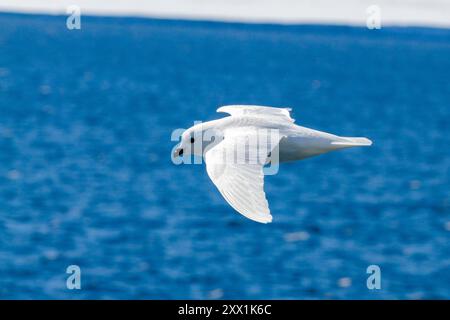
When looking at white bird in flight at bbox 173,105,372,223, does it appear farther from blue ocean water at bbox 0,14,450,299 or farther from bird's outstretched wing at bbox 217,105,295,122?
blue ocean water at bbox 0,14,450,299

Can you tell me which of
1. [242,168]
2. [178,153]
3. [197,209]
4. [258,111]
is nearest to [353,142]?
[242,168]

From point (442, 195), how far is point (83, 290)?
3061 centimetres

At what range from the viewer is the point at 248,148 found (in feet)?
39.3

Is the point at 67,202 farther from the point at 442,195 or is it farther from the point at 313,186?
the point at 442,195

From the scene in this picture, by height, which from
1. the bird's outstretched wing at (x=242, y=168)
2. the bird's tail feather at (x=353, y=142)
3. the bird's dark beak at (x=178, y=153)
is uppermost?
the bird's dark beak at (x=178, y=153)

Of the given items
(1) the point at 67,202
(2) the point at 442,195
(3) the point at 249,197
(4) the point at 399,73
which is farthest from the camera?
(4) the point at 399,73

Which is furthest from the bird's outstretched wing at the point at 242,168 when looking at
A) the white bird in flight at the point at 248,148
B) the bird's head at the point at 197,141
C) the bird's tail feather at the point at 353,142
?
the bird's tail feather at the point at 353,142

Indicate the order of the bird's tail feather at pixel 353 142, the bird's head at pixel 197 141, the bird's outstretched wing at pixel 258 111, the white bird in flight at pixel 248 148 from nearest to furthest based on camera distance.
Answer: the white bird in flight at pixel 248 148 < the bird's tail feather at pixel 353 142 < the bird's head at pixel 197 141 < the bird's outstretched wing at pixel 258 111

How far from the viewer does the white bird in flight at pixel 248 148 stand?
11.3m

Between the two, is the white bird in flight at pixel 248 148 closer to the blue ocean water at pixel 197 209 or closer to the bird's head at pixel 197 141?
the bird's head at pixel 197 141

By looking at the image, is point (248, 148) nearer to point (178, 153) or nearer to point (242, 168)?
point (242, 168)
